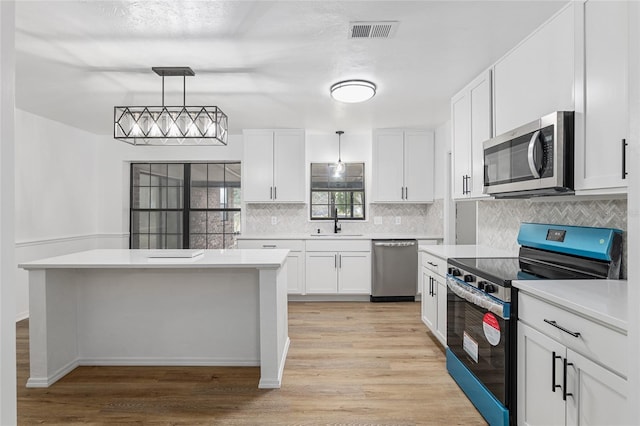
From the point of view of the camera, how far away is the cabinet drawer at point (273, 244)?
5.14 metres

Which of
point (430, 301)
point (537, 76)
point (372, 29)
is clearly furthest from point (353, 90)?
point (430, 301)

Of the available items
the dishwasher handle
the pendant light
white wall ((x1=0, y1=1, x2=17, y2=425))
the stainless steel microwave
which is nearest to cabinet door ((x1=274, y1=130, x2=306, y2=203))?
the pendant light

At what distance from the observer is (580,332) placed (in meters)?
1.52

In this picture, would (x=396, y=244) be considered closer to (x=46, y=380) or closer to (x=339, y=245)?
(x=339, y=245)

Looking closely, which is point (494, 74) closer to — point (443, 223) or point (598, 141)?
point (598, 141)

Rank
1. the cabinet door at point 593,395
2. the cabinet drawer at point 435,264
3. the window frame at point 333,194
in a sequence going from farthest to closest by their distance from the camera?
1. the window frame at point 333,194
2. the cabinet drawer at point 435,264
3. the cabinet door at point 593,395

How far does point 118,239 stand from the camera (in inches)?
226

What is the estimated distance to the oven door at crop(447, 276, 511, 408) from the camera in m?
2.01

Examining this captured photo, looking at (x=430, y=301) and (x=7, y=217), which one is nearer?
(x=7, y=217)

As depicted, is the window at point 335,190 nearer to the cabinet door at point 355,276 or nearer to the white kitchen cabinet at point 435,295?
the cabinet door at point 355,276

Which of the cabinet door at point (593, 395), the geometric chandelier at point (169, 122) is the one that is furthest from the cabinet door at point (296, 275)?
the cabinet door at point (593, 395)

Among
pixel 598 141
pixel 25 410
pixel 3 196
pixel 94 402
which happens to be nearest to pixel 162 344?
pixel 94 402

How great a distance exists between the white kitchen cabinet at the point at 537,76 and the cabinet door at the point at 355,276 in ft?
8.97

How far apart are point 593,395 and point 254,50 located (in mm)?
2647
